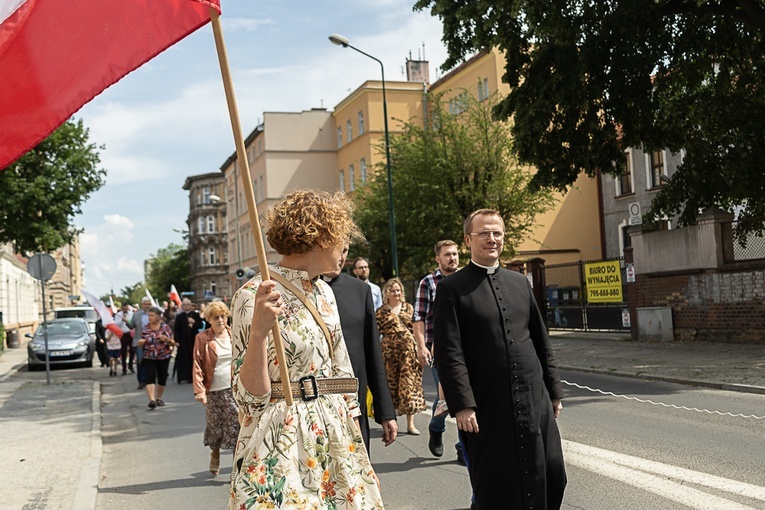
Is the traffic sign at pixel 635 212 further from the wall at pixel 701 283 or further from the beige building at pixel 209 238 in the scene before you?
the beige building at pixel 209 238

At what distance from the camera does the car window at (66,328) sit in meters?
28.7

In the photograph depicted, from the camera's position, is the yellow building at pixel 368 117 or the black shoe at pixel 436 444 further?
the yellow building at pixel 368 117

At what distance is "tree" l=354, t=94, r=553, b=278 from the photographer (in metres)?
33.2

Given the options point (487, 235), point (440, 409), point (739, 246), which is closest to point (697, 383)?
point (440, 409)

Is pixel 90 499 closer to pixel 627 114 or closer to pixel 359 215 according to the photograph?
pixel 627 114

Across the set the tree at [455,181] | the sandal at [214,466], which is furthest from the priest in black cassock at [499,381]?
the tree at [455,181]

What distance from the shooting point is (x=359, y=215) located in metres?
39.2

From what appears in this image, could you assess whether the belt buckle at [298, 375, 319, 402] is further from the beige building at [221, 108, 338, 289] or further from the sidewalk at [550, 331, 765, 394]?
the beige building at [221, 108, 338, 289]

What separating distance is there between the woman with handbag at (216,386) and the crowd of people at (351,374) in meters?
3.81

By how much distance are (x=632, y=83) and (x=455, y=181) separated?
1552 centimetres

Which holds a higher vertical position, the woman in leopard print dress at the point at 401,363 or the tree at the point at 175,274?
the tree at the point at 175,274

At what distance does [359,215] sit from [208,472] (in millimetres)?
30698

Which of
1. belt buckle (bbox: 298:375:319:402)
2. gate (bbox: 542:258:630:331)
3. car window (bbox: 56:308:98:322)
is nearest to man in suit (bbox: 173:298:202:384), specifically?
gate (bbox: 542:258:630:331)

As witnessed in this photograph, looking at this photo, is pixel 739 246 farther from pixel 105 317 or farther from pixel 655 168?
pixel 655 168
